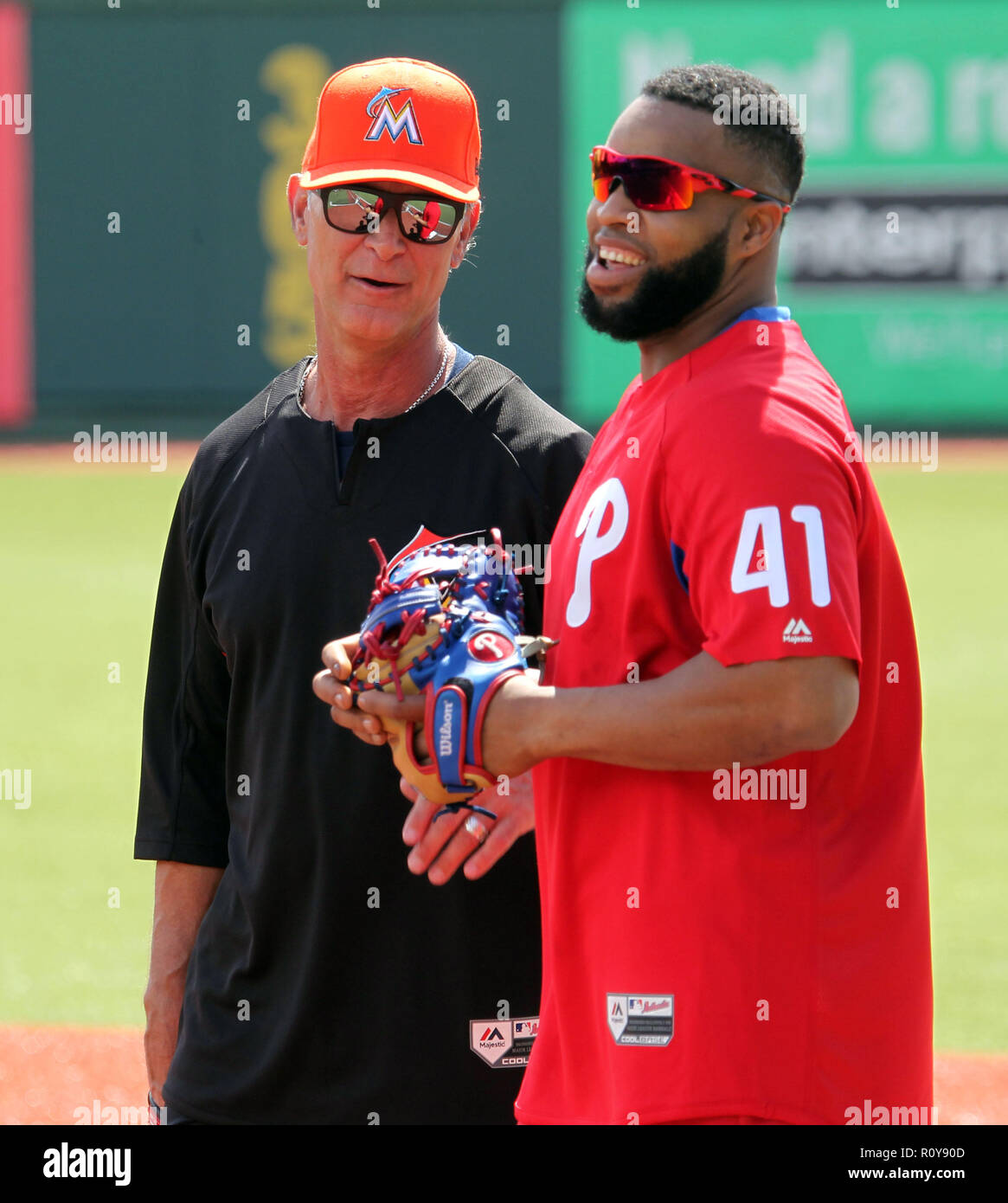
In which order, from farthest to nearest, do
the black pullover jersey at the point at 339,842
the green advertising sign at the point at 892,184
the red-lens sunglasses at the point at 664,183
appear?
the green advertising sign at the point at 892,184, the black pullover jersey at the point at 339,842, the red-lens sunglasses at the point at 664,183

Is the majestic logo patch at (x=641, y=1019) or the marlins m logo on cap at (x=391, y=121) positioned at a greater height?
the marlins m logo on cap at (x=391, y=121)

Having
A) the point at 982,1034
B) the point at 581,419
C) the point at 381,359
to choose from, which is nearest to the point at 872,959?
the point at 381,359

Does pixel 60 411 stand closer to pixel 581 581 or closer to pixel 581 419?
pixel 581 419

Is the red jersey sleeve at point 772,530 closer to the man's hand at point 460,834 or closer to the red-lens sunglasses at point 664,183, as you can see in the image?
the red-lens sunglasses at point 664,183

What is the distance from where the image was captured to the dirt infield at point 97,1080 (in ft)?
16.6

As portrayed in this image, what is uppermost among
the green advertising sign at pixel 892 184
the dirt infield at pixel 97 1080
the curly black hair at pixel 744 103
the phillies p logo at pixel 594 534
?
the green advertising sign at pixel 892 184

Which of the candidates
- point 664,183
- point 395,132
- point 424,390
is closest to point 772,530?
point 664,183

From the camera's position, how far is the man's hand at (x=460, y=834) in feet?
8.56

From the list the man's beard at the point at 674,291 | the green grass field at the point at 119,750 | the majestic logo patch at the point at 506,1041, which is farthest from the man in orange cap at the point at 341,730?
the green grass field at the point at 119,750

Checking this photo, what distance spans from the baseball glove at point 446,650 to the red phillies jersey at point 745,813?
0.44 ft

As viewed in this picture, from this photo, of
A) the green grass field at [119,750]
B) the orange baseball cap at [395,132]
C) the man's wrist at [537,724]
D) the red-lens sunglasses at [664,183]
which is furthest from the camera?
the green grass field at [119,750]

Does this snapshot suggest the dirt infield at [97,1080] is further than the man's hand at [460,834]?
Yes

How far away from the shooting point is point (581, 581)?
232 cm

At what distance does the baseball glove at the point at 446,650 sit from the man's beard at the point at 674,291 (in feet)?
1.28
